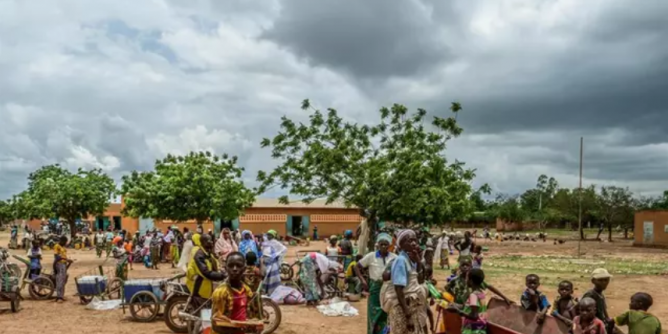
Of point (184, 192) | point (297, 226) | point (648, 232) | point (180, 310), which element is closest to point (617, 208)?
point (648, 232)

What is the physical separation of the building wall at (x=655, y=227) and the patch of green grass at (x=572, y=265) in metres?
12.7

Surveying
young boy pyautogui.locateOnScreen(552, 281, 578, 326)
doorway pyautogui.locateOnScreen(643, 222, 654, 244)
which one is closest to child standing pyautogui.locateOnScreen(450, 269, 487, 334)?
young boy pyautogui.locateOnScreen(552, 281, 578, 326)

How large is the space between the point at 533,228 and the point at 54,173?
5000 cm

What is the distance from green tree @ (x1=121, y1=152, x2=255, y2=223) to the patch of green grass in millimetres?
10819

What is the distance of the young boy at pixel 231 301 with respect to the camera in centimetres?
497

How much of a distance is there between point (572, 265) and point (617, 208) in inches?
1169

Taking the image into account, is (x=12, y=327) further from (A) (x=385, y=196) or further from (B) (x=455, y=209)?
(B) (x=455, y=209)

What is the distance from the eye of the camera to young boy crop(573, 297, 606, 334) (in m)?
5.42

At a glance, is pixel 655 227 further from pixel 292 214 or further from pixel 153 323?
pixel 153 323

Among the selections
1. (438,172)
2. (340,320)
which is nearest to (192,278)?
(340,320)

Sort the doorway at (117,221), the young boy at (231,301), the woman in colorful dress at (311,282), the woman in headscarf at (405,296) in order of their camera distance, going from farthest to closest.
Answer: the doorway at (117,221)
the woman in colorful dress at (311,282)
the woman in headscarf at (405,296)
the young boy at (231,301)

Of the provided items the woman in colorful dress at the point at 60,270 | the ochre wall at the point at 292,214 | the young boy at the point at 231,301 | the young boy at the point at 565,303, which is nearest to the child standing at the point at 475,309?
the young boy at the point at 565,303

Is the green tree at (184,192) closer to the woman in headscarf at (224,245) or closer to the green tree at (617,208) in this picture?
the woman in headscarf at (224,245)

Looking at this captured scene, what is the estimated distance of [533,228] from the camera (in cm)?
7319
